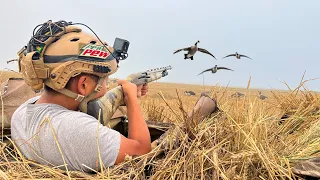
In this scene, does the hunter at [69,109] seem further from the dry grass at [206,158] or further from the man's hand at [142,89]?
the man's hand at [142,89]

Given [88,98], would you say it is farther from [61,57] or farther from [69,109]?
[61,57]

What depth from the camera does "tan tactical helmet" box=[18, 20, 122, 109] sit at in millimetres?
2518

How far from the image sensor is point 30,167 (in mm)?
2518

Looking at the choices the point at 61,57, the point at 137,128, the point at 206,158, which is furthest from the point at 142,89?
the point at 206,158

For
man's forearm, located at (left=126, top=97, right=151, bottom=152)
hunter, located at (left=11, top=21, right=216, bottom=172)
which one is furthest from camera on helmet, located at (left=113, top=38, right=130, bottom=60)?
man's forearm, located at (left=126, top=97, right=151, bottom=152)

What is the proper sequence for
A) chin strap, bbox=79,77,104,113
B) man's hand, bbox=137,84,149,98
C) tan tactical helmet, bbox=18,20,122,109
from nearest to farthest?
tan tactical helmet, bbox=18,20,122,109 < chin strap, bbox=79,77,104,113 < man's hand, bbox=137,84,149,98

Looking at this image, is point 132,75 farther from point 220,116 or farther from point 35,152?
point 35,152

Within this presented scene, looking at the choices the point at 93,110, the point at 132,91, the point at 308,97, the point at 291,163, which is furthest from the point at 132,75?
the point at 308,97

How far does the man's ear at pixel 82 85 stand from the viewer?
2.60 metres

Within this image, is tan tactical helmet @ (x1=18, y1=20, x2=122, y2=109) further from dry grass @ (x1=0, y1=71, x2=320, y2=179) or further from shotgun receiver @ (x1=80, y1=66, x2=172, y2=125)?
dry grass @ (x1=0, y1=71, x2=320, y2=179)

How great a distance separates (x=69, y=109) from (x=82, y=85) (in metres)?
0.19

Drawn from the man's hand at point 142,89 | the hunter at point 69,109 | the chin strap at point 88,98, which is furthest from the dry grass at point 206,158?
the man's hand at point 142,89

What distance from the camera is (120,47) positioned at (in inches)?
112

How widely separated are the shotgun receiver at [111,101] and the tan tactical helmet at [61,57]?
0.17m
